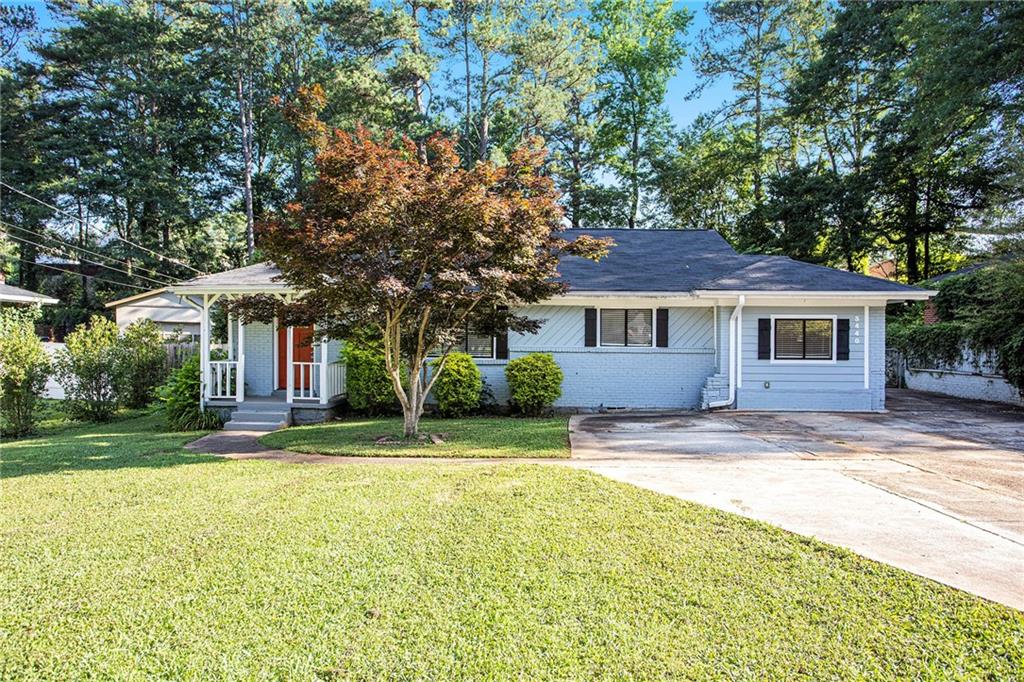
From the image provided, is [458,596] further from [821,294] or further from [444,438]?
[821,294]

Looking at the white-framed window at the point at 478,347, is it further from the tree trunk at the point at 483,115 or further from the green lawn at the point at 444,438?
the tree trunk at the point at 483,115

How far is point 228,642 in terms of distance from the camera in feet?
9.79

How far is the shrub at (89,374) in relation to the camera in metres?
11.9

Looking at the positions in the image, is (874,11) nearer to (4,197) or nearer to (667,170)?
(667,170)

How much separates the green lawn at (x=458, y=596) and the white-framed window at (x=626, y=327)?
7185 mm

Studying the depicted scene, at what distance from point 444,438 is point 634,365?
5.39 meters

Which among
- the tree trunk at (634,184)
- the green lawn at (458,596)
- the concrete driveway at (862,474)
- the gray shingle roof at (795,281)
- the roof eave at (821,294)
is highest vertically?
the tree trunk at (634,184)

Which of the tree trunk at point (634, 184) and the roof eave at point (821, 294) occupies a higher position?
the tree trunk at point (634, 184)

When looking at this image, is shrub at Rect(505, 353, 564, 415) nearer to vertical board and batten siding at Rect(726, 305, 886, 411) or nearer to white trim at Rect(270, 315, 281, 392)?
vertical board and batten siding at Rect(726, 305, 886, 411)

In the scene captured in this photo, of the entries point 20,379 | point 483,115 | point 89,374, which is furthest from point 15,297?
point 483,115

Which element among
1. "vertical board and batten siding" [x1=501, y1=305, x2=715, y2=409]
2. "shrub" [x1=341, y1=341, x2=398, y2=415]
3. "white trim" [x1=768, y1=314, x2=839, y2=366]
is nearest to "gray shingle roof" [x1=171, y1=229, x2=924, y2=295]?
"white trim" [x1=768, y1=314, x2=839, y2=366]

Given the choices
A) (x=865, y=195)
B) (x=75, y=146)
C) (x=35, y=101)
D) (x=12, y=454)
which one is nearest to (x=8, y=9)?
(x=35, y=101)

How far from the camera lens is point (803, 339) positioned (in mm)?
12031

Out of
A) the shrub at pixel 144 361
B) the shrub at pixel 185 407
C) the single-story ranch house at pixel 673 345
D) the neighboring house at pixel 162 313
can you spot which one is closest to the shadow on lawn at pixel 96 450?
the shrub at pixel 185 407
